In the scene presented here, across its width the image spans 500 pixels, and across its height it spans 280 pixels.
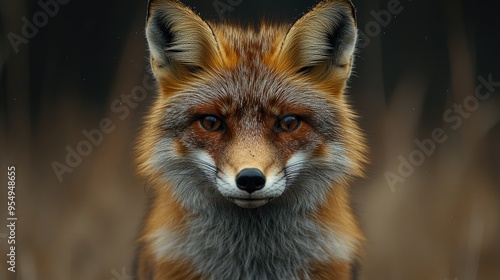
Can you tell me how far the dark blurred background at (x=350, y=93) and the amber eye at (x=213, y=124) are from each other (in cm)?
129

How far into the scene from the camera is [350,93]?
4.38 meters

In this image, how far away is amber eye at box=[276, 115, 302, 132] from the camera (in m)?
3.10

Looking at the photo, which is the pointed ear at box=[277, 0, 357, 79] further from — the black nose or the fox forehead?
the black nose

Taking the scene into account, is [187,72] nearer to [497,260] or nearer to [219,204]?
[219,204]

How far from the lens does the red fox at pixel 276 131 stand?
3154 millimetres

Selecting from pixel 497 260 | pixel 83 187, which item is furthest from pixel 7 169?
pixel 497 260

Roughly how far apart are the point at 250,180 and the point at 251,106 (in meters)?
0.36

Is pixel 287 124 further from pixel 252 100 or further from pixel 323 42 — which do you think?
pixel 323 42

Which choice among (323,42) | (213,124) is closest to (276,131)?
(213,124)

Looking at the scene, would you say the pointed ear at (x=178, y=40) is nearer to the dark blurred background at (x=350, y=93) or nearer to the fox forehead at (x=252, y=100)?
the fox forehead at (x=252, y=100)

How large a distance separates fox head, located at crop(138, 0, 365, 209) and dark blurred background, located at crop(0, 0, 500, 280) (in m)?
1.05

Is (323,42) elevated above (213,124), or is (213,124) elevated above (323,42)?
(323,42)

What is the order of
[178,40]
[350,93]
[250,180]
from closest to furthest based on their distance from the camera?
[250,180], [178,40], [350,93]

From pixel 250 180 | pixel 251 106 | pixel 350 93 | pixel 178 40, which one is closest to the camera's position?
pixel 250 180
